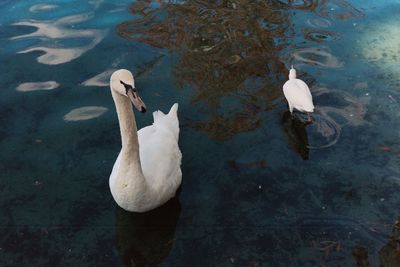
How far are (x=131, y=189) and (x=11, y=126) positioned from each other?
239cm

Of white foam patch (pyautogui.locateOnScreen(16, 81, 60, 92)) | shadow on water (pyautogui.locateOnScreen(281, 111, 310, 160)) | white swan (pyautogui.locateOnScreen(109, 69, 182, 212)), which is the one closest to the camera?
white swan (pyautogui.locateOnScreen(109, 69, 182, 212))

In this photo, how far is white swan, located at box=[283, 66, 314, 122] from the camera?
18.4 ft

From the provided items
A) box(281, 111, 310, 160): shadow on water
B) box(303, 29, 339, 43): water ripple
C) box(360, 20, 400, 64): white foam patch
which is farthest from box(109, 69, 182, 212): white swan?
box(360, 20, 400, 64): white foam patch

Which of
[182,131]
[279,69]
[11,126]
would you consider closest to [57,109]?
[11,126]

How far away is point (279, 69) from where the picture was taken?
22.9 ft

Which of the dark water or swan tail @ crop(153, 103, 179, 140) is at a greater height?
swan tail @ crop(153, 103, 179, 140)

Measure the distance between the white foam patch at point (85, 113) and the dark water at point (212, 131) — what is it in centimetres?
2

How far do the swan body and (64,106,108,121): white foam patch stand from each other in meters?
2.32

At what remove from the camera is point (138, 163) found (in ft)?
14.1

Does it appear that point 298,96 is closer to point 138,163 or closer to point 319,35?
point 138,163

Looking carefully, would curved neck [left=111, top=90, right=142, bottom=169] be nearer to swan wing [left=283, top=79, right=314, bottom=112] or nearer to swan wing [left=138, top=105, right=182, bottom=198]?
swan wing [left=138, top=105, right=182, bottom=198]

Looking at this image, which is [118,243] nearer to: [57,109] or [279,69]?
[57,109]

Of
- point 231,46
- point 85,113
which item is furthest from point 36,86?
point 231,46

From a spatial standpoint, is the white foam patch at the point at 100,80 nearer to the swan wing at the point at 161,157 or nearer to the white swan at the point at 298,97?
the swan wing at the point at 161,157
